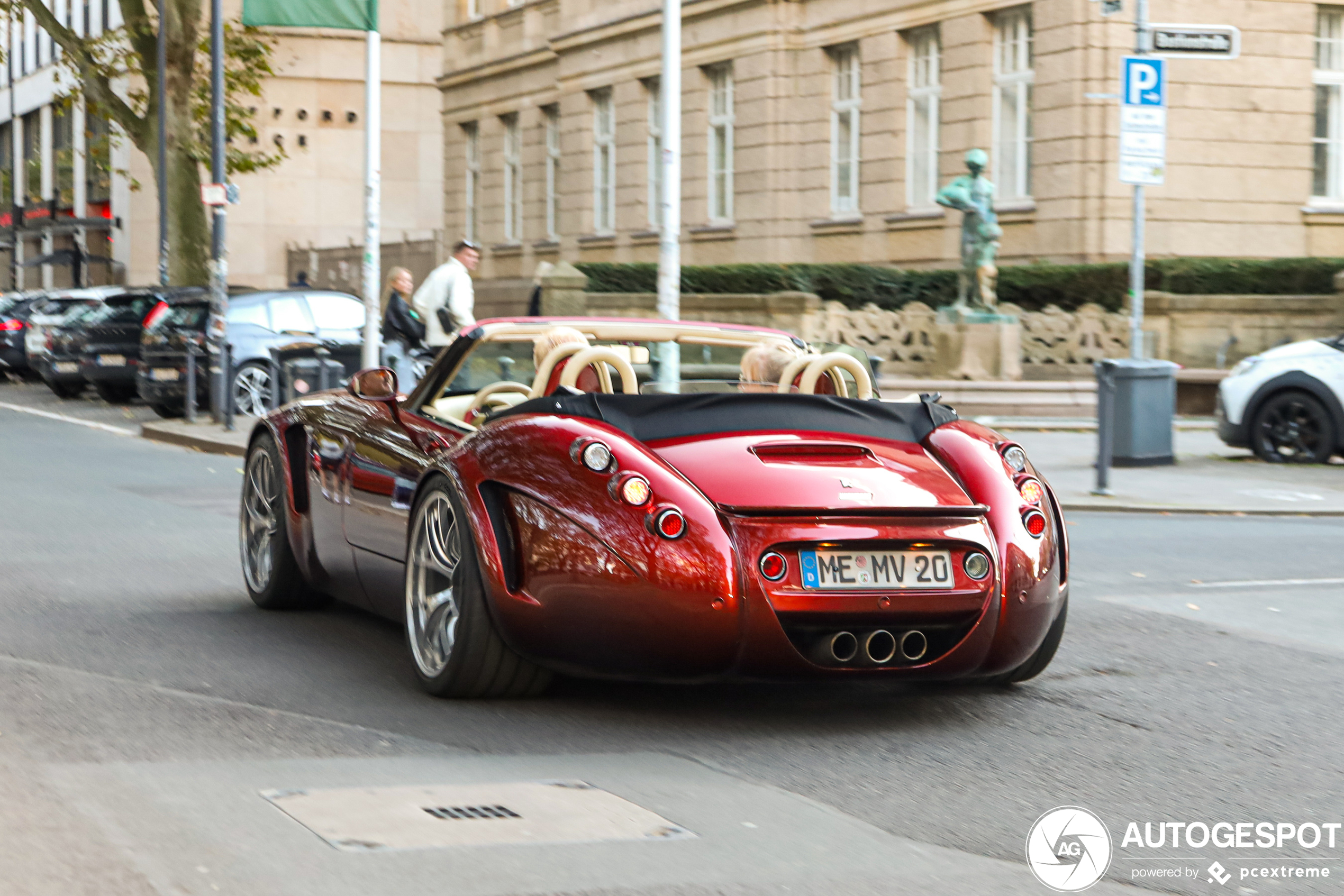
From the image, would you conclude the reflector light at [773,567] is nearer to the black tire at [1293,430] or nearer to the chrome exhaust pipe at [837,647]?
the chrome exhaust pipe at [837,647]

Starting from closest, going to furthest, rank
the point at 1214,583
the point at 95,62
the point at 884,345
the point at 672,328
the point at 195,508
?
the point at 672,328 → the point at 1214,583 → the point at 195,508 → the point at 884,345 → the point at 95,62

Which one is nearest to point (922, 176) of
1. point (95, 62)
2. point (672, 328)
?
point (95, 62)

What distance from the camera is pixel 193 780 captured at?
16.4ft

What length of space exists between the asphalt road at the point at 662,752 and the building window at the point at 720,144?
28018 mm

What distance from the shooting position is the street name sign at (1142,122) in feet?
50.5

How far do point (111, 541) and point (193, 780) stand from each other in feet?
20.3

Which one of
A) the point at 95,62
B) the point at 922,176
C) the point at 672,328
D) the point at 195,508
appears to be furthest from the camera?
the point at 95,62

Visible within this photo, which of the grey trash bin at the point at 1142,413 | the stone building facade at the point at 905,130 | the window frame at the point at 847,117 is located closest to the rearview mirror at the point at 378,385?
the grey trash bin at the point at 1142,413

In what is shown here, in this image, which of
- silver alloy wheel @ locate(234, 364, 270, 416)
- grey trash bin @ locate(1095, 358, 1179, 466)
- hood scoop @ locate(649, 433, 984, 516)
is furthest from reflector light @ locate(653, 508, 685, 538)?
silver alloy wheel @ locate(234, 364, 270, 416)

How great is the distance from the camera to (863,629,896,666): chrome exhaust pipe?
5.75 meters

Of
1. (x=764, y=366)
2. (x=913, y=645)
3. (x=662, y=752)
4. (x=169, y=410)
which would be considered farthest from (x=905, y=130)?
(x=662, y=752)

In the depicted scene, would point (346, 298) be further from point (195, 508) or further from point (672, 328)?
point (672, 328)

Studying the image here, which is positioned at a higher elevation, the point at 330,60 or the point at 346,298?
the point at 330,60

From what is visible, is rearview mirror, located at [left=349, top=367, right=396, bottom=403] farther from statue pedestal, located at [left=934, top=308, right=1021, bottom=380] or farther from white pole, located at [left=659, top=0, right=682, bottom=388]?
statue pedestal, located at [left=934, top=308, right=1021, bottom=380]
